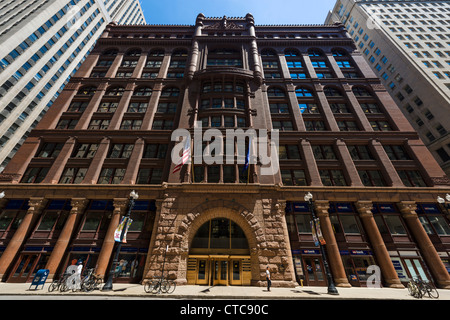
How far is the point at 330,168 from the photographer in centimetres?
2431

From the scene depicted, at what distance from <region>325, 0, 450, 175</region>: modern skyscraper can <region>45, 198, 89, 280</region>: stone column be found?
52060 millimetres

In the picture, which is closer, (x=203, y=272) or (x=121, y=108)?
(x=203, y=272)

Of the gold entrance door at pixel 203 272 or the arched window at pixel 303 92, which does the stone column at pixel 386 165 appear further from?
the gold entrance door at pixel 203 272

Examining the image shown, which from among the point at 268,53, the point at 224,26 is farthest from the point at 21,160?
the point at 268,53

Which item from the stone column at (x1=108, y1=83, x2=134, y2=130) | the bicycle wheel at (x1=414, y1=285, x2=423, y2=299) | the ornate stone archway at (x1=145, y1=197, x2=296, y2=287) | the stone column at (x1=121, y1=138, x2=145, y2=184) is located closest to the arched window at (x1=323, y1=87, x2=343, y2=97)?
the ornate stone archway at (x1=145, y1=197, x2=296, y2=287)

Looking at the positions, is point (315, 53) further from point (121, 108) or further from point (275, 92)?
point (121, 108)

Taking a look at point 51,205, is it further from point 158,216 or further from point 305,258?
point 305,258

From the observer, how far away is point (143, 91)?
32469mm

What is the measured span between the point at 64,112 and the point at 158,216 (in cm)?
2348

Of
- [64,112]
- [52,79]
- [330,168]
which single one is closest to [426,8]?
[330,168]

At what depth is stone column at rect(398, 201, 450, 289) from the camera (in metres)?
17.4

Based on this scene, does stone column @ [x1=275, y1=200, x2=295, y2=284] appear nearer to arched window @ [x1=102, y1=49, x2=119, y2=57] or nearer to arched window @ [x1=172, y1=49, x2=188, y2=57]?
arched window @ [x1=172, y1=49, x2=188, y2=57]

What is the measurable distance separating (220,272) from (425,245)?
67.4ft

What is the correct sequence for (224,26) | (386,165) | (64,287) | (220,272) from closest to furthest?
(64,287)
(220,272)
(386,165)
(224,26)
